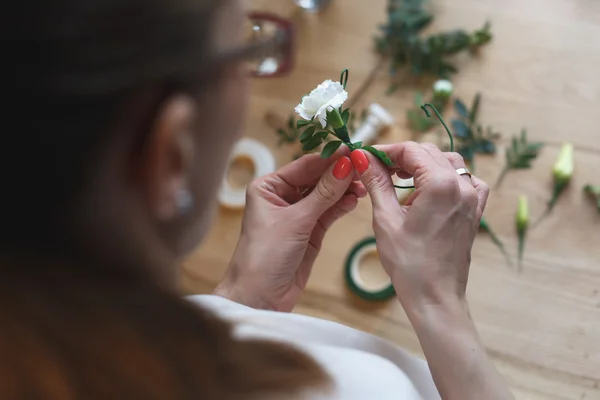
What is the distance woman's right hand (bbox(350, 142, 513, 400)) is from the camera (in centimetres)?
66

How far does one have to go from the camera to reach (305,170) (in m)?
0.80

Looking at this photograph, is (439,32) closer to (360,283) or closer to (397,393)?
(360,283)

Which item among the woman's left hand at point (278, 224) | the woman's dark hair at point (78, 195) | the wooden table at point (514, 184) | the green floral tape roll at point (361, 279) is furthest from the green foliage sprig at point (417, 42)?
the woman's dark hair at point (78, 195)

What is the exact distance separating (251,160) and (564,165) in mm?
613

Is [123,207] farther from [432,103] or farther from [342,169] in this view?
[432,103]

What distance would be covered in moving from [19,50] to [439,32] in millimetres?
1002

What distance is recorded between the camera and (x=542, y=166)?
1.07 metres

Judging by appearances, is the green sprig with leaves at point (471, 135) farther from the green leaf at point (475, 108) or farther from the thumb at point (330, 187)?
the thumb at point (330, 187)

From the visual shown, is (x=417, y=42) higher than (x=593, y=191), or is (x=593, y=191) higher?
(x=417, y=42)

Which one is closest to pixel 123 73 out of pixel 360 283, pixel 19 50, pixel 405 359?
pixel 19 50

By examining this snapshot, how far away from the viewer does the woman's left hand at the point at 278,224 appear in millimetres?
761

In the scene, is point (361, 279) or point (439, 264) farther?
point (361, 279)

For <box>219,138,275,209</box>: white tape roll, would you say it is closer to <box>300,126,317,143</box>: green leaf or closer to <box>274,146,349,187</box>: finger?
<box>274,146,349,187</box>: finger

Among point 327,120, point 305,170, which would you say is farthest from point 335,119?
point 305,170
